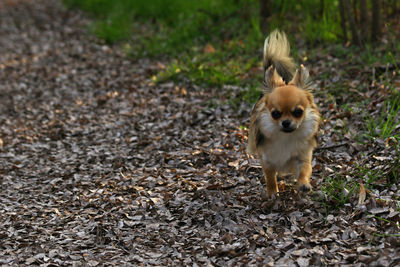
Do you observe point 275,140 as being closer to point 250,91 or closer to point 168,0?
point 250,91

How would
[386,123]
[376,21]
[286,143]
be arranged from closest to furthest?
[286,143] < [386,123] < [376,21]

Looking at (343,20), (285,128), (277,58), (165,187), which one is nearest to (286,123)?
(285,128)

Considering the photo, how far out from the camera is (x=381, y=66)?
23.6 ft

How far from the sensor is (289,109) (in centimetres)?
411

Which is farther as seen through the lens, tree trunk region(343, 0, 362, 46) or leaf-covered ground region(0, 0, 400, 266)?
tree trunk region(343, 0, 362, 46)

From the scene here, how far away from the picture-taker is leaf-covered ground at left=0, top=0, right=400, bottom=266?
4.16 m

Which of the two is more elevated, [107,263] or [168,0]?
[168,0]

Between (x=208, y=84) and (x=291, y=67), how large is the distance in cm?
318

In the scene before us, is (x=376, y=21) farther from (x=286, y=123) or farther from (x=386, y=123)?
(x=286, y=123)

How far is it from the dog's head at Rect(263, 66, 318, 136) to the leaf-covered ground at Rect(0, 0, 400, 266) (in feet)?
2.80

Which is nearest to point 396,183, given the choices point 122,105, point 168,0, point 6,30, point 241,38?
point 122,105

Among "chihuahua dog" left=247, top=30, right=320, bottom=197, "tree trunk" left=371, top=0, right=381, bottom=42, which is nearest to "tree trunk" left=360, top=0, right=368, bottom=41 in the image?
"tree trunk" left=371, top=0, right=381, bottom=42

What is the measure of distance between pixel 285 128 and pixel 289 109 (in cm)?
17

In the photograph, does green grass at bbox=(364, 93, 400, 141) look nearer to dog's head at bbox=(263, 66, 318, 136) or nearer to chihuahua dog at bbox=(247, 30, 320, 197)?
chihuahua dog at bbox=(247, 30, 320, 197)
